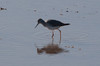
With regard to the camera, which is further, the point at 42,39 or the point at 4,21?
the point at 4,21

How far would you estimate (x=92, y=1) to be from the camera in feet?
65.0

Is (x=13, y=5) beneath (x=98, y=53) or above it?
above

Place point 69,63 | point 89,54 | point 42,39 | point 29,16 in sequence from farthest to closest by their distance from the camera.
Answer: point 29,16 → point 42,39 → point 89,54 → point 69,63

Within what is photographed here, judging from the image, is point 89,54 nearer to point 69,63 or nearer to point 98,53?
point 98,53

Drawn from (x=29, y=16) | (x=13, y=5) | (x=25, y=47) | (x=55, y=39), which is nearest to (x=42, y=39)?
(x=55, y=39)

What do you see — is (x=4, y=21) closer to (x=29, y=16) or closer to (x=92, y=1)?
(x=29, y=16)

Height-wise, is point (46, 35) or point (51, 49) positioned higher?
point (46, 35)

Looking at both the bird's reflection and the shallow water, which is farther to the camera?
the bird's reflection

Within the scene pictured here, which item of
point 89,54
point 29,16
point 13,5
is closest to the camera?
point 89,54

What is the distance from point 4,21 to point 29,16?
1.70 meters

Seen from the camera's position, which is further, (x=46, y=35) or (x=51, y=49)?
(x=46, y=35)

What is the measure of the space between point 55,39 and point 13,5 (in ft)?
21.3

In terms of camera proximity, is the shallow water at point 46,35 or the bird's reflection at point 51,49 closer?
the shallow water at point 46,35

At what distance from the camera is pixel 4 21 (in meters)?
14.0
